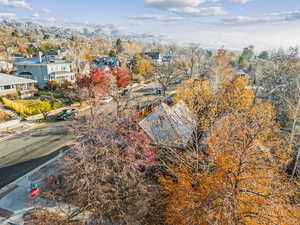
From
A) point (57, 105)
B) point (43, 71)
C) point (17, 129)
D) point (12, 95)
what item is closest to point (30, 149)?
point (17, 129)

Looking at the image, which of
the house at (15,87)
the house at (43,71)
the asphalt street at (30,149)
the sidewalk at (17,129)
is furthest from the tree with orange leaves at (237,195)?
the house at (43,71)

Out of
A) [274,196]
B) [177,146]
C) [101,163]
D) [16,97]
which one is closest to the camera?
[274,196]

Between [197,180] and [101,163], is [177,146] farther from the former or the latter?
[101,163]

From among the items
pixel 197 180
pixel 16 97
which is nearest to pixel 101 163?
pixel 197 180

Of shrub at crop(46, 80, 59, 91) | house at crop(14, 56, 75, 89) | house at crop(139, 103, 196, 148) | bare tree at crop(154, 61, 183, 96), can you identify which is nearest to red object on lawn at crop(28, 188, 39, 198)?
house at crop(139, 103, 196, 148)

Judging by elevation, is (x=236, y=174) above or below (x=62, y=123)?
above

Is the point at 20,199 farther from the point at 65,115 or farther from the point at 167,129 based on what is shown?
the point at 65,115

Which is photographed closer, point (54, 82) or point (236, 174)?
point (236, 174)

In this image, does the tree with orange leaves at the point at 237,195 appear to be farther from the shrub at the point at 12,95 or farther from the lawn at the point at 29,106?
the shrub at the point at 12,95

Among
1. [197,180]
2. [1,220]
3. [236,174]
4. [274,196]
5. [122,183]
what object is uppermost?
[236,174]
